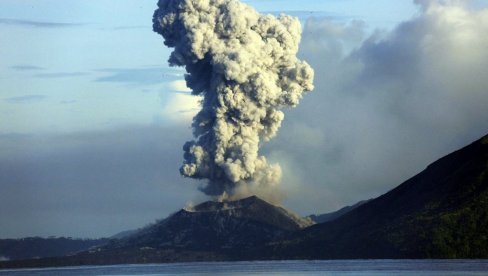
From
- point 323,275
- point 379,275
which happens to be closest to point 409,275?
point 379,275

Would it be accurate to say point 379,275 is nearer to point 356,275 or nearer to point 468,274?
point 356,275

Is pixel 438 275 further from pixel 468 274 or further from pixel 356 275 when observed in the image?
pixel 356 275

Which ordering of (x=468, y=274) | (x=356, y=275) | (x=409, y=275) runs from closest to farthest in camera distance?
(x=468, y=274), (x=409, y=275), (x=356, y=275)

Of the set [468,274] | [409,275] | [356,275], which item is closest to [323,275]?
[356,275]

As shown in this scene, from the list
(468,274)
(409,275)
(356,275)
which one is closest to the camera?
(468,274)

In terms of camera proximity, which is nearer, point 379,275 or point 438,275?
point 438,275

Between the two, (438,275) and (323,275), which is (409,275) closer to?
(438,275)

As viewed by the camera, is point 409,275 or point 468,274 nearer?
point 468,274
